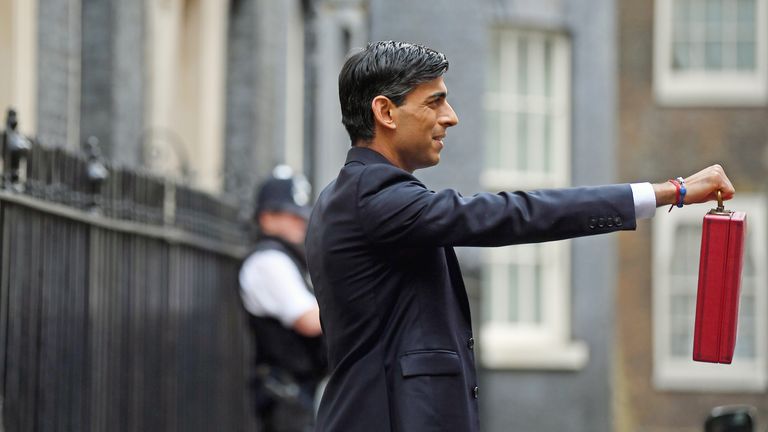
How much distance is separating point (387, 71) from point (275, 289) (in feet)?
15.0

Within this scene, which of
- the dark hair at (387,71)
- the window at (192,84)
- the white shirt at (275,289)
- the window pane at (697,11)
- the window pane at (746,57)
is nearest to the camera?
the dark hair at (387,71)

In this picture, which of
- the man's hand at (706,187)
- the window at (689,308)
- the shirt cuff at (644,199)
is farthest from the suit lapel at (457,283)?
the window at (689,308)

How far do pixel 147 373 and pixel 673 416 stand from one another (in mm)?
21232

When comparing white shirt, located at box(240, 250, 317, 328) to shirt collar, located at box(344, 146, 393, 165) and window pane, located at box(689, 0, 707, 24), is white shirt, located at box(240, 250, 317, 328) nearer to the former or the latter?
shirt collar, located at box(344, 146, 393, 165)

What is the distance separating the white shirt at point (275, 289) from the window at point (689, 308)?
65.7ft

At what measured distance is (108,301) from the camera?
790cm

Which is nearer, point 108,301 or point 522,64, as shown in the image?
point 108,301

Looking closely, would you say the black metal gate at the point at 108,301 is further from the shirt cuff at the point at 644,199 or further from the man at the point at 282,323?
the shirt cuff at the point at 644,199

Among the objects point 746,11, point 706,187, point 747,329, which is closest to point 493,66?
point 746,11

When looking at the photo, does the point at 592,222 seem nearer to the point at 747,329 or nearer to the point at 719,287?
the point at 719,287

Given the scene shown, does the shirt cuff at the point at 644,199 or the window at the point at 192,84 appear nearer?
the shirt cuff at the point at 644,199

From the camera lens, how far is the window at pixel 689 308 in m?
28.8

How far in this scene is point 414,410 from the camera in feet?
15.0

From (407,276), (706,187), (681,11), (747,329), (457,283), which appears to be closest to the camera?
(706,187)
